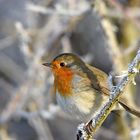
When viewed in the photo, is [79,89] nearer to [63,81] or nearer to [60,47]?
[63,81]

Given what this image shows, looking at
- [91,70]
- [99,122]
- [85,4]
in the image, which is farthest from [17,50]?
[99,122]

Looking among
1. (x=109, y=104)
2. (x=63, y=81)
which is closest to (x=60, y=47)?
(x=63, y=81)

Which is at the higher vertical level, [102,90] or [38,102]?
[38,102]

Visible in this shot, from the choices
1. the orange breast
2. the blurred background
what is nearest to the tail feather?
the orange breast

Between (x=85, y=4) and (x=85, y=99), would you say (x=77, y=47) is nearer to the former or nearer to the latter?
(x=85, y=4)

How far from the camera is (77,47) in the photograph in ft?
22.0

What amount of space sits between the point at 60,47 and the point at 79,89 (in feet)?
6.88

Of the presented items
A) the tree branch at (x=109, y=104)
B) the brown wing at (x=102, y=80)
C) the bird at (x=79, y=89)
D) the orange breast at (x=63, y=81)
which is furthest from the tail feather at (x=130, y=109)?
the tree branch at (x=109, y=104)

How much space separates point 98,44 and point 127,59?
4.70 feet

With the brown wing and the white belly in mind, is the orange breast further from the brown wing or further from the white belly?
the brown wing

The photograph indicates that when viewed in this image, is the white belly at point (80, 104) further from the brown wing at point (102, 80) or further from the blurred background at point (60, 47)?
the blurred background at point (60, 47)

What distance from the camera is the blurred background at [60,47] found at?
4586 mm

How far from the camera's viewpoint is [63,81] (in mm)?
3701

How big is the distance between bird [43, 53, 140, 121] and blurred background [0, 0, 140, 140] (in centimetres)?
66
